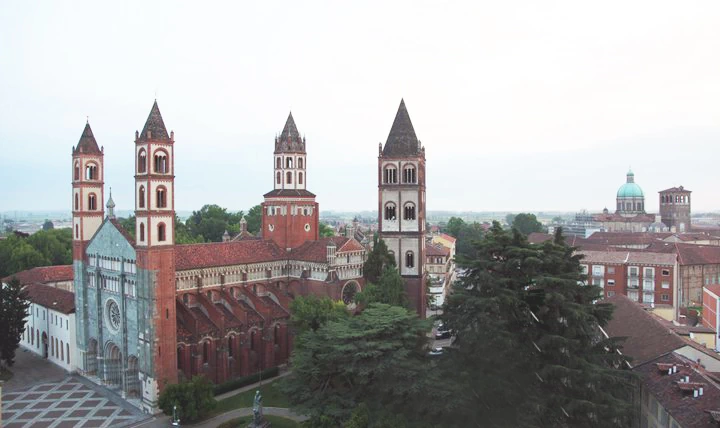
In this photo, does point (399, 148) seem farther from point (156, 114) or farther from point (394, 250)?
point (156, 114)

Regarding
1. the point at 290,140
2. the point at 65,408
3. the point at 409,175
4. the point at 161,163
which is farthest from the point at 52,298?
the point at 409,175

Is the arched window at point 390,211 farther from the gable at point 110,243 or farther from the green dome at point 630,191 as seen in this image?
the green dome at point 630,191

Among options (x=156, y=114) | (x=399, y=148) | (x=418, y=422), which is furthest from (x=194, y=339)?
(x=399, y=148)

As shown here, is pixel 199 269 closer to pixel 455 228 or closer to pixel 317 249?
pixel 317 249

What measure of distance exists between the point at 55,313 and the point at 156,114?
26.2 metres

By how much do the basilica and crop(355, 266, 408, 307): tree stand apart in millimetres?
5941

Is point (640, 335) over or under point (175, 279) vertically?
under

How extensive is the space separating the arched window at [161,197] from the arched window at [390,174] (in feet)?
77.3

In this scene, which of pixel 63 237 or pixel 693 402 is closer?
pixel 693 402

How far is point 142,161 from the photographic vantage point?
156 feet

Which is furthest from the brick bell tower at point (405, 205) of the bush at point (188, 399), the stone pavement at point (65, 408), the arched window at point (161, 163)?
the stone pavement at point (65, 408)

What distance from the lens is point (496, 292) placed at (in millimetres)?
32469

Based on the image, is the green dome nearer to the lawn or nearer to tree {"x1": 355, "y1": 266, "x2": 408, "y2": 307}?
tree {"x1": 355, "y1": 266, "x2": 408, "y2": 307}

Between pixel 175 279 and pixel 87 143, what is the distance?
1842 centimetres
